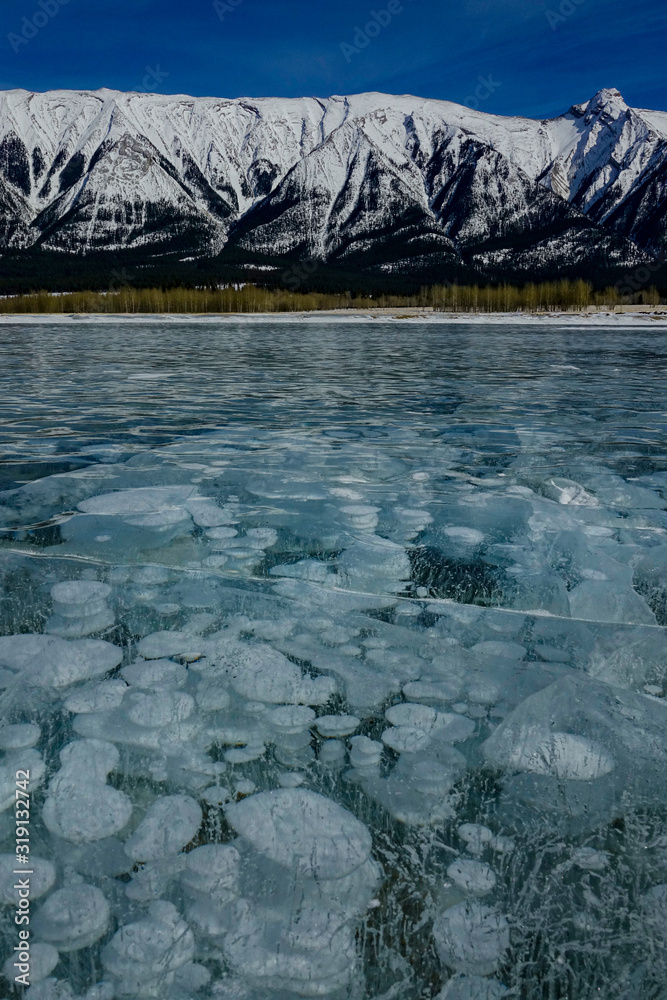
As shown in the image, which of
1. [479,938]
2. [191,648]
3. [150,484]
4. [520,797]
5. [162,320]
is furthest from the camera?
[162,320]

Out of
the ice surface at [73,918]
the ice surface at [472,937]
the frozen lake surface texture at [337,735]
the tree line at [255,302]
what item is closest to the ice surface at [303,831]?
the frozen lake surface texture at [337,735]

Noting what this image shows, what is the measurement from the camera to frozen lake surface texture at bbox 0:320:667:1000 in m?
1.49

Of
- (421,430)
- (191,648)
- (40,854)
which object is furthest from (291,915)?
(421,430)

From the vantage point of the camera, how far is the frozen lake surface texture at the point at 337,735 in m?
1.49

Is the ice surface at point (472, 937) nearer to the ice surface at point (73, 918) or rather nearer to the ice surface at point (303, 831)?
the ice surface at point (303, 831)

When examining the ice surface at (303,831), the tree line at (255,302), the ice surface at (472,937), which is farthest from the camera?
the tree line at (255,302)

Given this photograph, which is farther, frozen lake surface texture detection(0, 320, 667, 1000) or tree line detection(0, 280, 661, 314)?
tree line detection(0, 280, 661, 314)

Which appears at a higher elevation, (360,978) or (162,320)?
(162,320)

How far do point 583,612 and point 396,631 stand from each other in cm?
94

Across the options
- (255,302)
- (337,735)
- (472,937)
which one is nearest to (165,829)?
(337,735)

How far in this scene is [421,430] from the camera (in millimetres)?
8188

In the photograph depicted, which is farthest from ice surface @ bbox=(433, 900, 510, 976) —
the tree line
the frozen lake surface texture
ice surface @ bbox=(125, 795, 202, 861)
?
the tree line

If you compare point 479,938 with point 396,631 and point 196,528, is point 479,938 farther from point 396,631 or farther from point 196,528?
point 196,528

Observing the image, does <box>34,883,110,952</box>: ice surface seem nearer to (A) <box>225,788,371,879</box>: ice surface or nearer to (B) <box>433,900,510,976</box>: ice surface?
(A) <box>225,788,371,879</box>: ice surface
